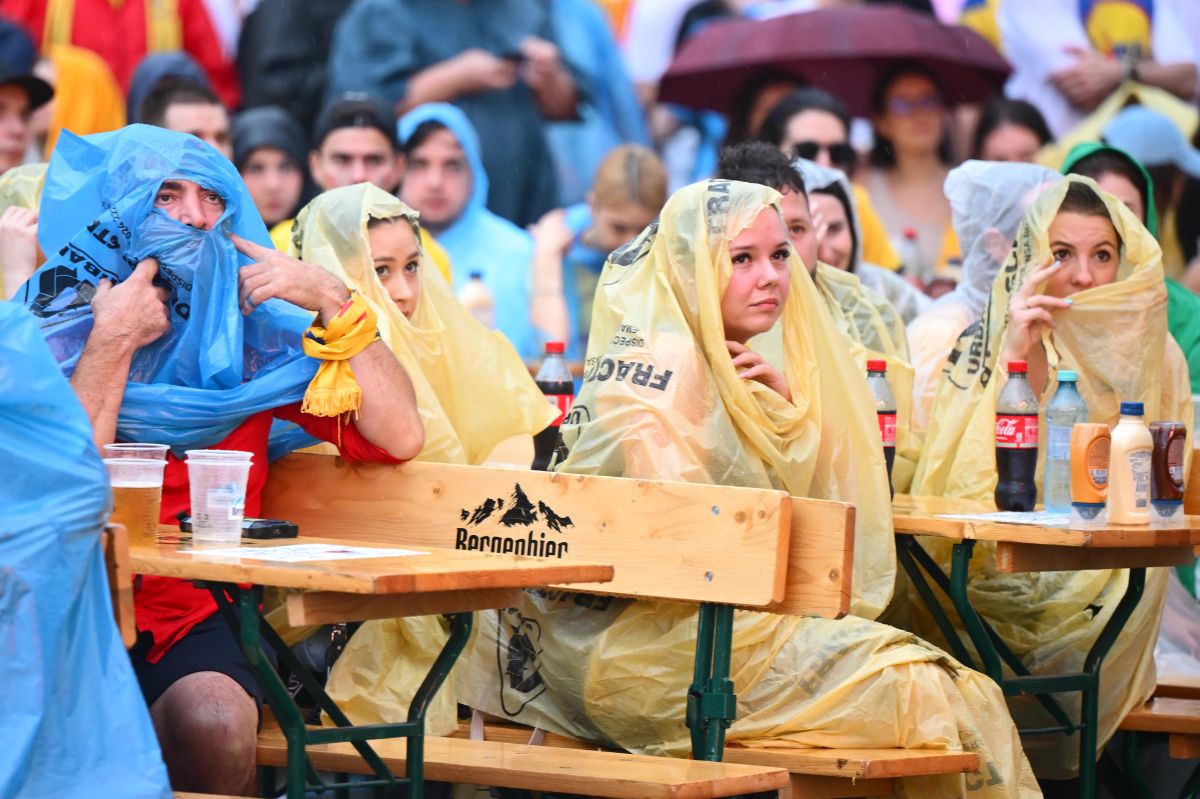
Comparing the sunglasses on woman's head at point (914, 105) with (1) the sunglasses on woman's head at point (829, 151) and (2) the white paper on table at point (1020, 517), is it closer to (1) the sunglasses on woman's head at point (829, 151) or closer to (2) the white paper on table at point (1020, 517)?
(1) the sunglasses on woman's head at point (829, 151)

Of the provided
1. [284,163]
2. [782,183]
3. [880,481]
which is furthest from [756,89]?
[880,481]

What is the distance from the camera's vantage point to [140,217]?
148 inches

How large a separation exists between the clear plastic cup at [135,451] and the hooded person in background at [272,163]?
4.51 meters

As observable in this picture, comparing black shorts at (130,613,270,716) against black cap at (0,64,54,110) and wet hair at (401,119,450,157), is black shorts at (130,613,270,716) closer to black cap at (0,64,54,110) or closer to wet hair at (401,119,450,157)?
black cap at (0,64,54,110)

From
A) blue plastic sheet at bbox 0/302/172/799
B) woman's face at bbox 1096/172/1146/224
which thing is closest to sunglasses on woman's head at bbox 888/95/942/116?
woman's face at bbox 1096/172/1146/224

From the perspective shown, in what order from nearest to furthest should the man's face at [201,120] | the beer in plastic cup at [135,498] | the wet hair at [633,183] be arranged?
1. the beer in plastic cup at [135,498]
2. the man's face at [201,120]
3. the wet hair at [633,183]

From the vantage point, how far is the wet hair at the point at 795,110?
26.3ft

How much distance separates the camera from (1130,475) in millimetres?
4066

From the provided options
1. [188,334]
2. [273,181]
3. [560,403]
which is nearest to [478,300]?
[273,181]

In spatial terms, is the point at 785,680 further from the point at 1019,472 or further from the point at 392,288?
the point at 392,288

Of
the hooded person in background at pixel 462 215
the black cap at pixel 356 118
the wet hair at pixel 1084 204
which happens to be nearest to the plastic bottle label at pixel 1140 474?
the wet hair at pixel 1084 204

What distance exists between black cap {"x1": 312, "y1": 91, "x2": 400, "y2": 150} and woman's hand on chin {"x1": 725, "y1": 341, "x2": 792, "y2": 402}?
4063mm

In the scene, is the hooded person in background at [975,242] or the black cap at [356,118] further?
the black cap at [356,118]

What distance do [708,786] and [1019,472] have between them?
5.33 feet
